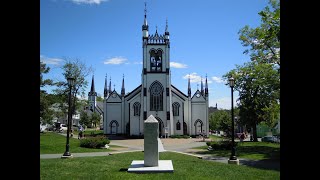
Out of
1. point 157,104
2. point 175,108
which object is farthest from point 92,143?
point 175,108

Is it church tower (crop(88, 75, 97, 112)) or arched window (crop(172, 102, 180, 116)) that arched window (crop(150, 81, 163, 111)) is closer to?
arched window (crop(172, 102, 180, 116))

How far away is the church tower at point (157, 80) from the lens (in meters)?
56.4

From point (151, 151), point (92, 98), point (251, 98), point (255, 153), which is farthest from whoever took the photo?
point (92, 98)

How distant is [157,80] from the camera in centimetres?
5759

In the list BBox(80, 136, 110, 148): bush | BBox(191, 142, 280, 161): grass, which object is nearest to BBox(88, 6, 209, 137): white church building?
BBox(80, 136, 110, 148): bush

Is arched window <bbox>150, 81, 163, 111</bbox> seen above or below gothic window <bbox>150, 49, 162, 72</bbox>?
below

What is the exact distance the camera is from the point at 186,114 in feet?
198

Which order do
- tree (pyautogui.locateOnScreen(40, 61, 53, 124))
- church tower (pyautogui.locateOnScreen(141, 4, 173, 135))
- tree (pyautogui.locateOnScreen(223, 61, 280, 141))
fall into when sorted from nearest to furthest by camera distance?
1. tree (pyautogui.locateOnScreen(223, 61, 280, 141))
2. tree (pyautogui.locateOnScreen(40, 61, 53, 124))
3. church tower (pyautogui.locateOnScreen(141, 4, 173, 135))

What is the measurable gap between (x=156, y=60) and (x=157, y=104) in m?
8.34

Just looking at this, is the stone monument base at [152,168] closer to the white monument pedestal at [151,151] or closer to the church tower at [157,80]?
the white monument pedestal at [151,151]

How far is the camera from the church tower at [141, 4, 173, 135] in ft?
185

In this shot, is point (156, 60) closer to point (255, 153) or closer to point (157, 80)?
point (157, 80)
